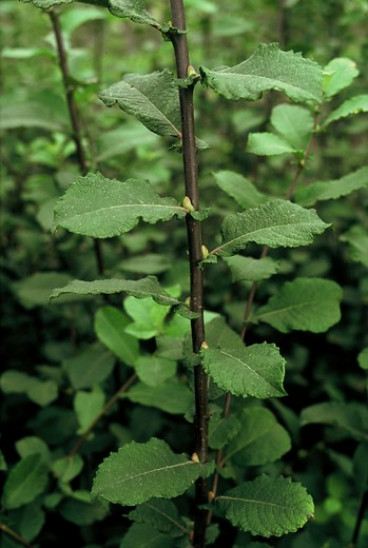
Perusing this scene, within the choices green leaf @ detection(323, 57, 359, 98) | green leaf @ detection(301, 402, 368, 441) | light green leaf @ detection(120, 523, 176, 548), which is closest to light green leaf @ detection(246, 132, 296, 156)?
green leaf @ detection(323, 57, 359, 98)

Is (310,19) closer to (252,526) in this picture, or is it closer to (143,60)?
(143,60)

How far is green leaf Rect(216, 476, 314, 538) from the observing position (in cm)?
94

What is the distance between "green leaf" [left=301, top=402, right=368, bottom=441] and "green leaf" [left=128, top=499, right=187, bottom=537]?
531 millimetres

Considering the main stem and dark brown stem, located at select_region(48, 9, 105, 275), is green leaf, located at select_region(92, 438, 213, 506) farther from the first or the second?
dark brown stem, located at select_region(48, 9, 105, 275)

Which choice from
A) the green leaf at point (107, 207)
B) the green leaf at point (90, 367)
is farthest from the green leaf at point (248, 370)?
the green leaf at point (90, 367)

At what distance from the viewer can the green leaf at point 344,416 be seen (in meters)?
1.47

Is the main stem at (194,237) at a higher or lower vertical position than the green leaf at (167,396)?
higher

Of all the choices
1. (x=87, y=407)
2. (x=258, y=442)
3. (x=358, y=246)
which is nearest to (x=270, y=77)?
(x=358, y=246)

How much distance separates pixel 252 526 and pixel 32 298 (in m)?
1.10

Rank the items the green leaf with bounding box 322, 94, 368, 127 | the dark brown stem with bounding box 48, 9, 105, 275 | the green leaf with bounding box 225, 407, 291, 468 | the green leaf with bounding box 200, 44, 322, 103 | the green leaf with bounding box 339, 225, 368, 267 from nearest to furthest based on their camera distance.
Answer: the green leaf with bounding box 200, 44, 322, 103
the green leaf with bounding box 322, 94, 368, 127
the green leaf with bounding box 225, 407, 291, 468
the green leaf with bounding box 339, 225, 368, 267
the dark brown stem with bounding box 48, 9, 105, 275

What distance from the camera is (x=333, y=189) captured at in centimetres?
122

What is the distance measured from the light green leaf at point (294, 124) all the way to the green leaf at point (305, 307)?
12.7 inches

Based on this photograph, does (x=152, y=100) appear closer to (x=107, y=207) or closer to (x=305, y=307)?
(x=107, y=207)

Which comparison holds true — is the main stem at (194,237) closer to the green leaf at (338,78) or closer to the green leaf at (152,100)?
the green leaf at (152,100)
